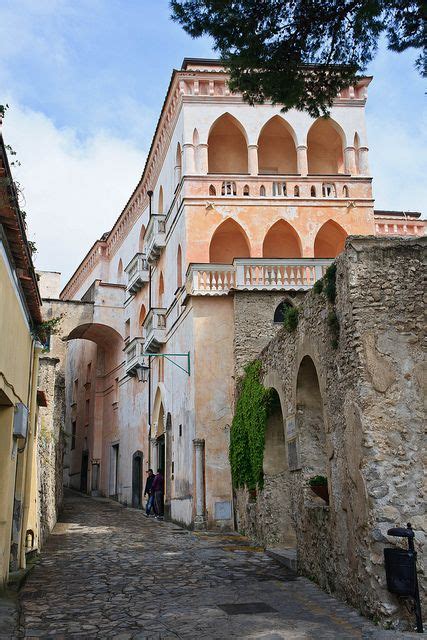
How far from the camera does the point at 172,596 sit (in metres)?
8.59

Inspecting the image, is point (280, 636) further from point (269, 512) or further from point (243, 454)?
point (243, 454)

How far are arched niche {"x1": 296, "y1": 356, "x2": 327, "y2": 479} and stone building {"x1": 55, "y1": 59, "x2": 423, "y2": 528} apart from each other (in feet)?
20.1

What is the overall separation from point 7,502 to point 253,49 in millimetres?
6953

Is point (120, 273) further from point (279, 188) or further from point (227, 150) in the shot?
point (279, 188)

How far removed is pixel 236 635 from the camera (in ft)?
21.8

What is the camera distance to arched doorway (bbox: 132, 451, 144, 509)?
83.6 ft

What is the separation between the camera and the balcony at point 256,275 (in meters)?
17.3

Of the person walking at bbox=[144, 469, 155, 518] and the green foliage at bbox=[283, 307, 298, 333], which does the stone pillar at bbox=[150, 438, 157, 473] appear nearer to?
the person walking at bbox=[144, 469, 155, 518]

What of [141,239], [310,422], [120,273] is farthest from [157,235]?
[310,422]

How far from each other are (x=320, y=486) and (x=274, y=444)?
134 inches

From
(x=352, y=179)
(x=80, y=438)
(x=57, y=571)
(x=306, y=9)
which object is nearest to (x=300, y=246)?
(x=352, y=179)

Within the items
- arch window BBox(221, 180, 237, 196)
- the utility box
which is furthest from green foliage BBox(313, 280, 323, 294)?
arch window BBox(221, 180, 237, 196)

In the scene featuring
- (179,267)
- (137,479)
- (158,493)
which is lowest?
(158,493)

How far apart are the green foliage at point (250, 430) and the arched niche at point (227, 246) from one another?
230 inches
